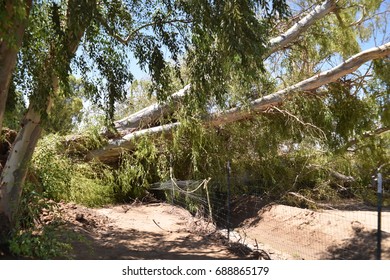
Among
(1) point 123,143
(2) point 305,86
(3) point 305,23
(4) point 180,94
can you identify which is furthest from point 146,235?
(3) point 305,23

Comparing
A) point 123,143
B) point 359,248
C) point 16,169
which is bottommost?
point 359,248

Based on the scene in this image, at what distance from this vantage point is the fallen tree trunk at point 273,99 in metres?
9.44

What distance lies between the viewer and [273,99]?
9.66m

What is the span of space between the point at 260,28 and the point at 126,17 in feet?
8.84

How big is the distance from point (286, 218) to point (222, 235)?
4.98 feet

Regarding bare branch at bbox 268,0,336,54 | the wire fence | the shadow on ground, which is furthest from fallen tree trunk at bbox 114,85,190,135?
the shadow on ground

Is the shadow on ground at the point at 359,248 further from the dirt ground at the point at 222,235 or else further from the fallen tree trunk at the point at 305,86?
the fallen tree trunk at the point at 305,86

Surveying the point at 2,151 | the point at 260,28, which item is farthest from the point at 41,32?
the point at 2,151

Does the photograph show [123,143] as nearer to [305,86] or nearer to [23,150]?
[23,150]

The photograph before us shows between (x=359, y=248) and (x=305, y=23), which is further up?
(x=305, y=23)

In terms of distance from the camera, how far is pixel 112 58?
650 centimetres

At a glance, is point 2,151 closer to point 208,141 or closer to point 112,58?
point 112,58

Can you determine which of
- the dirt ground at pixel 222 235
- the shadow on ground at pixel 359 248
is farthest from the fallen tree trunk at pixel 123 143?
the shadow on ground at pixel 359 248

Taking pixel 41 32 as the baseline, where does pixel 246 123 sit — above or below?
below
